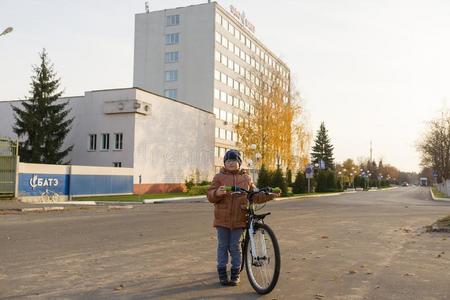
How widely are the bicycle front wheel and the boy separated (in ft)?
0.58

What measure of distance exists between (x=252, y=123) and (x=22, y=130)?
22399 millimetres

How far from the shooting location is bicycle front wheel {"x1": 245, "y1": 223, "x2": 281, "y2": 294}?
5156 mm

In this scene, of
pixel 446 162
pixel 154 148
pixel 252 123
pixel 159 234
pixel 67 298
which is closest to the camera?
pixel 67 298

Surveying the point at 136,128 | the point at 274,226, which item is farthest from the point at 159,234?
the point at 136,128

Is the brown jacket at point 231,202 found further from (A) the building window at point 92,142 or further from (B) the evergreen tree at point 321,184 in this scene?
(B) the evergreen tree at point 321,184

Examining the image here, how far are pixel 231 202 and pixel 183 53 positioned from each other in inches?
2596

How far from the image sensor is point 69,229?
12406mm

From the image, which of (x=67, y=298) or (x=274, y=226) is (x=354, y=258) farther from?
(x=274, y=226)

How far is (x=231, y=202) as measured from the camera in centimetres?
564

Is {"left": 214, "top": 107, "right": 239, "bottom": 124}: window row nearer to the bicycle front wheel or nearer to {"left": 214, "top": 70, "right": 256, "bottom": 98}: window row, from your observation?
{"left": 214, "top": 70, "right": 256, "bottom": 98}: window row

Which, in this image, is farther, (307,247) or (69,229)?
(69,229)

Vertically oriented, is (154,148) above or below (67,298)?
above

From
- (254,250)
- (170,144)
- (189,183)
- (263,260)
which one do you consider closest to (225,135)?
(170,144)

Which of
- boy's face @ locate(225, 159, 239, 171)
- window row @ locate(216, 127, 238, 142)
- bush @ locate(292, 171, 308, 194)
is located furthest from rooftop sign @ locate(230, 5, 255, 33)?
boy's face @ locate(225, 159, 239, 171)
